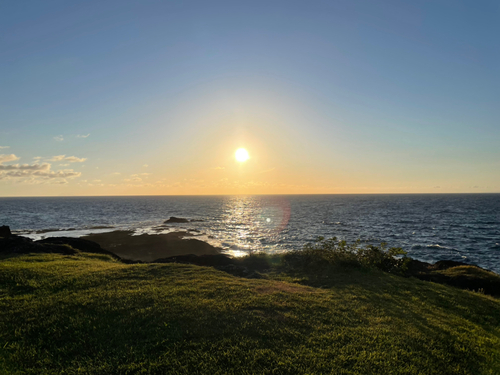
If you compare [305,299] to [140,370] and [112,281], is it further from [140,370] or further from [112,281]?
[112,281]

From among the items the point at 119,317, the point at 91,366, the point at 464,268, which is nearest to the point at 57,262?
the point at 119,317

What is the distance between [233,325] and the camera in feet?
30.6

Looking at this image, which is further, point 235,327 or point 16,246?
point 16,246

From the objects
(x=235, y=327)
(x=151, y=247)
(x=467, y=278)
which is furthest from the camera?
(x=151, y=247)

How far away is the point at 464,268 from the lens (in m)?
19.4

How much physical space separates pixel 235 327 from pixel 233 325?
176mm

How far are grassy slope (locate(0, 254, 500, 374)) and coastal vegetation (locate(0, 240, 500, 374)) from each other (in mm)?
43

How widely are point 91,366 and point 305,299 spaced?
8.37 metres

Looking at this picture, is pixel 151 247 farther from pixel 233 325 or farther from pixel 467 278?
pixel 467 278

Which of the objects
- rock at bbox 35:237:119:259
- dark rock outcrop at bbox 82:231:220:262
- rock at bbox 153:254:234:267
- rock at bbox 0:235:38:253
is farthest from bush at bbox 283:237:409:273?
rock at bbox 0:235:38:253

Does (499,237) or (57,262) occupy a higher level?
(57,262)

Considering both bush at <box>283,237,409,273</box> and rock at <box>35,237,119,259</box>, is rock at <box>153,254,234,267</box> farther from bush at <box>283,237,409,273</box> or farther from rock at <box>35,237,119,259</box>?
rock at <box>35,237,119,259</box>

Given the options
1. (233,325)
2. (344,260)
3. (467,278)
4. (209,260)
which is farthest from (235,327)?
(467,278)

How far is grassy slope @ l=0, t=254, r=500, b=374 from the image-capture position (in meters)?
7.48
